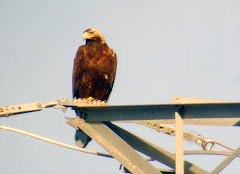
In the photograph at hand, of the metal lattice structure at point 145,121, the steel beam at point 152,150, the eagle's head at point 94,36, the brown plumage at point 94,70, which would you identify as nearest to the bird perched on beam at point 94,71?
the brown plumage at point 94,70

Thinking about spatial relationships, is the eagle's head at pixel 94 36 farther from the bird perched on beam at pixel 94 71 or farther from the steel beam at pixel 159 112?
the steel beam at pixel 159 112

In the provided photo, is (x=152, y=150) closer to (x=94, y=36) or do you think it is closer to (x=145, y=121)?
(x=145, y=121)

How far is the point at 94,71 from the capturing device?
8.47 metres

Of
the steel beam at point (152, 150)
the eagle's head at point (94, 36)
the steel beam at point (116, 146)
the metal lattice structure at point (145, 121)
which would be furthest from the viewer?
the eagle's head at point (94, 36)

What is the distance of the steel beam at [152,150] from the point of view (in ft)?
18.0

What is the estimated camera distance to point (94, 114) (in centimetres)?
539

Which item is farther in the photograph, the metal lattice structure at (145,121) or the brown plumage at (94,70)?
the brown plumage at (94,70)

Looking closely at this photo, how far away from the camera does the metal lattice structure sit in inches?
175

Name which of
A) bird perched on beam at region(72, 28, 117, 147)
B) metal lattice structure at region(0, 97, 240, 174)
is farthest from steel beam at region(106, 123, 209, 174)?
bird perched on beam at region(72, 28, 117, 147)

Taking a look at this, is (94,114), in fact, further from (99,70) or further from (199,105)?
→ (99,70)

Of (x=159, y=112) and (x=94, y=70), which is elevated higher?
(x=94, y=70)

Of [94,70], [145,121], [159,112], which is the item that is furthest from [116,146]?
Answer: [94,70]

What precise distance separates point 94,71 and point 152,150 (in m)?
3.13

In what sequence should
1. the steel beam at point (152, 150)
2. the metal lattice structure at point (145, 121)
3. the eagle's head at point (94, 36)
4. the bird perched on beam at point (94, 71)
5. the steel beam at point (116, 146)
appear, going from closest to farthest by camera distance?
the metal lattice structure at point (145, 121) < the steel beam at point (116, 146) < the steel beam at point (152, 150) < the bird perched on beam at point (94, 71) < the eagle's head at point (94, 36)
